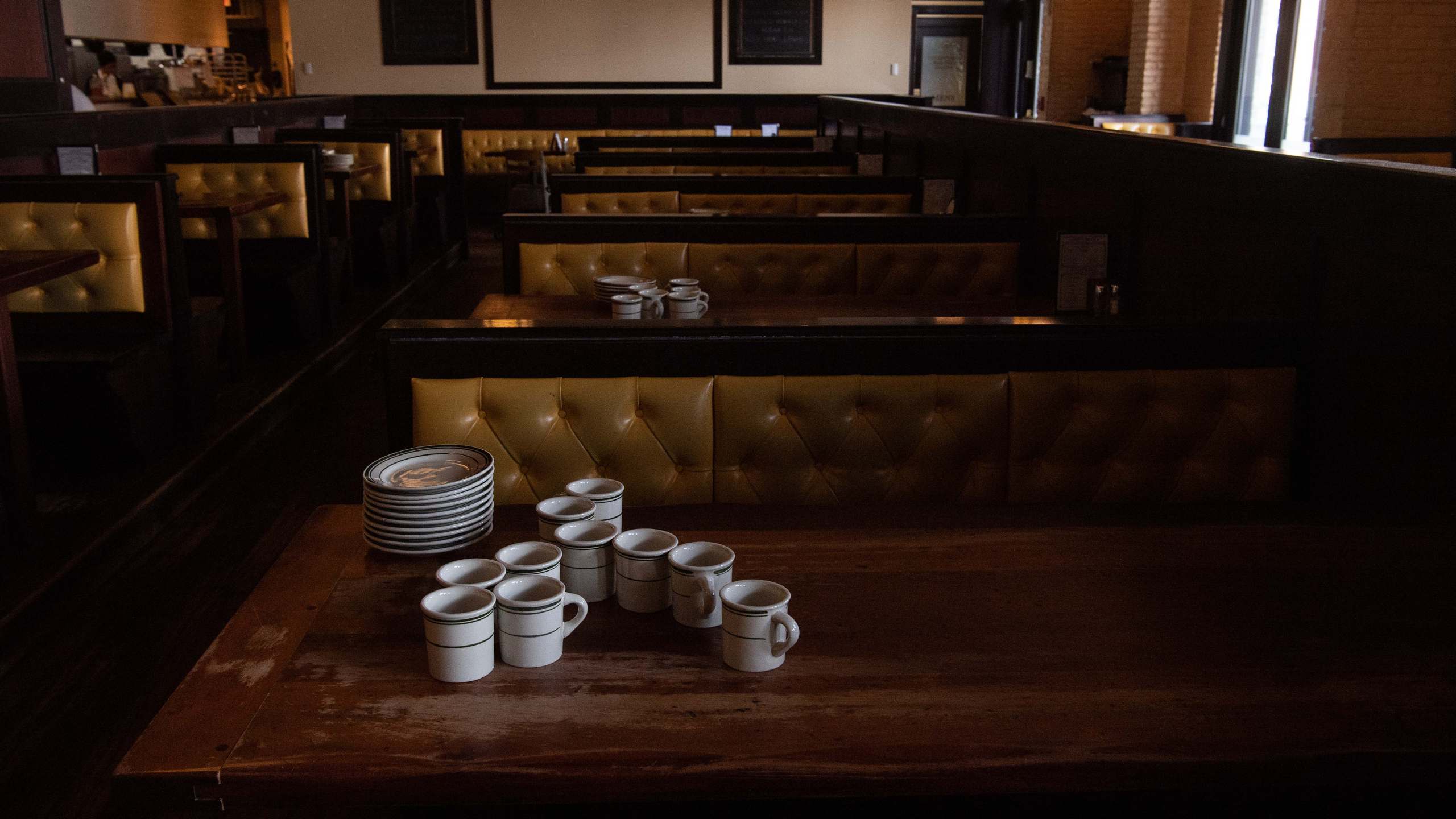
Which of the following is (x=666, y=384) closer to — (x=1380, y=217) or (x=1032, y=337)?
(x=1032, y=337)

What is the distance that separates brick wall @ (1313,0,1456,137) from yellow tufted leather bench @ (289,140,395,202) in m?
5.85

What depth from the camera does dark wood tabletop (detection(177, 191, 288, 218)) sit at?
14.8 feet

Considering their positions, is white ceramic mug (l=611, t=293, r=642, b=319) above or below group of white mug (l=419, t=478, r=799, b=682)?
above

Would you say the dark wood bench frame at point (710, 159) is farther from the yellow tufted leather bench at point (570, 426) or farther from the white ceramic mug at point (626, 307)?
the yellow tufted leather bench at point (570, 426)

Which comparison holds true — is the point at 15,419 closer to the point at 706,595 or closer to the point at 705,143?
the point at 706,595

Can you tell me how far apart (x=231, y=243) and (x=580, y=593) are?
391 cm

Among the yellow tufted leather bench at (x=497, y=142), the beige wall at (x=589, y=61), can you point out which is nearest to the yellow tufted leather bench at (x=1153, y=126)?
the beige wall at (x=589, y=61)

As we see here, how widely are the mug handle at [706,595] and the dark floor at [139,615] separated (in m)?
1.52

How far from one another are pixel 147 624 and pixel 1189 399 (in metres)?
2.57

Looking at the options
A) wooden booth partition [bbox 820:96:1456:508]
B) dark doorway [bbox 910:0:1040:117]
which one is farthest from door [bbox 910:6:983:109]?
wooden booth partition [bbox 820:96:1456:508]

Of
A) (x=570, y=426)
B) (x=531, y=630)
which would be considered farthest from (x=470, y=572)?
(x=570, y=426)

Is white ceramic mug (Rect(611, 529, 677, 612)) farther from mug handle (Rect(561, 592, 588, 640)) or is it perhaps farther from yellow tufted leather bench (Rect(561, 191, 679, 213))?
yellow tufted leather bench (Rect(561, 191, 679, 213))

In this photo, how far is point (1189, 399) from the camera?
7.41ft

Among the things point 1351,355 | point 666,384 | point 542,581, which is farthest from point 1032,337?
point 542,581
